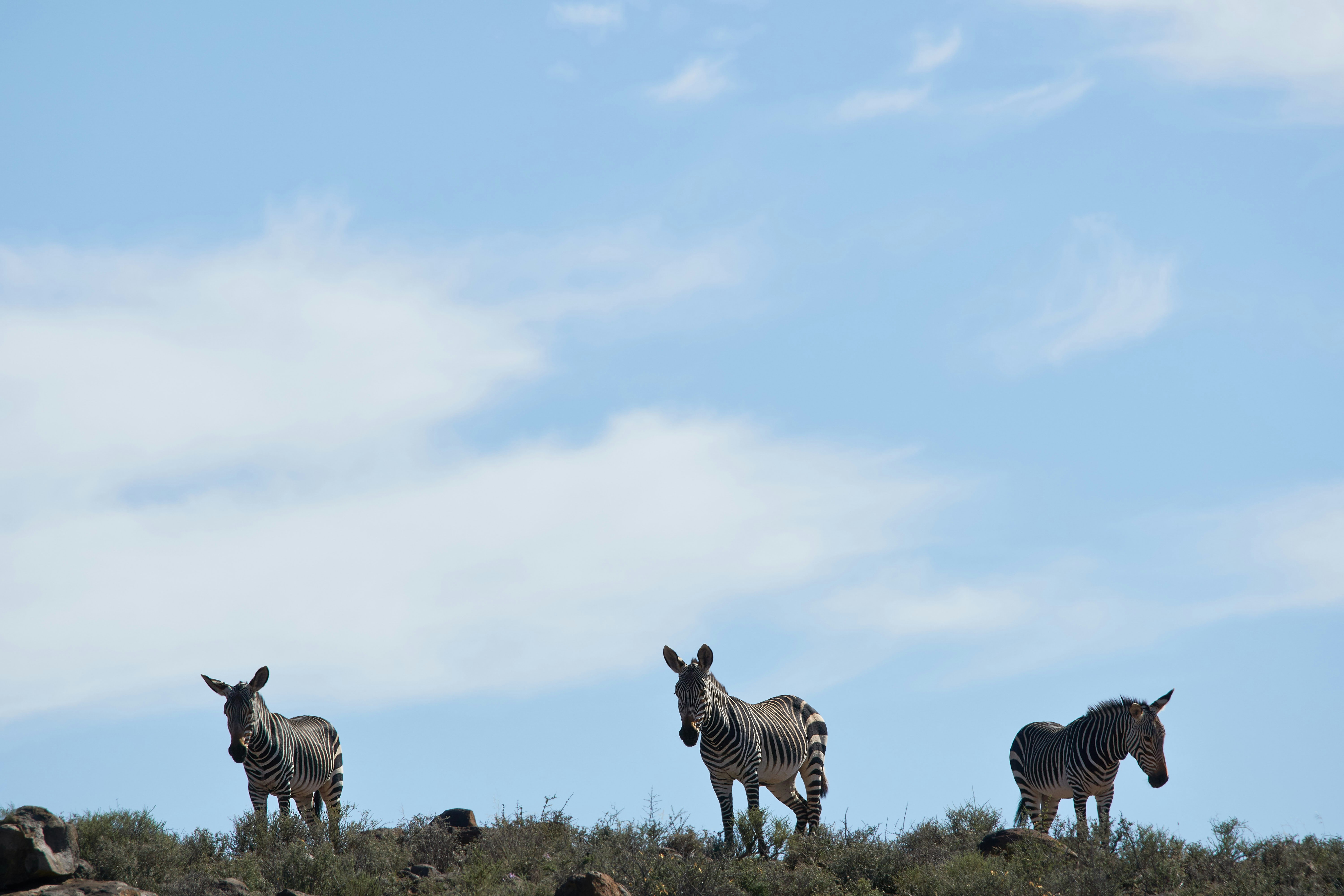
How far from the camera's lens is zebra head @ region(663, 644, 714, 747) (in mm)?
18297

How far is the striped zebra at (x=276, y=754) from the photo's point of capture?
18.5 metres

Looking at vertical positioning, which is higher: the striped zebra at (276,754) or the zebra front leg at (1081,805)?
the striped zebra at (276,754)

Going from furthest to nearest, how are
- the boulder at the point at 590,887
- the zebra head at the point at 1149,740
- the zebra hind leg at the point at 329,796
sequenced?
the zebra hind leg at the point at 329,796 → the zebra head at the point at 1149,740 → the boulder at the point at 590,887

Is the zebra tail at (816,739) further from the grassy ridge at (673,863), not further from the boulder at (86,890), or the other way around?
the boulder at (86,890)

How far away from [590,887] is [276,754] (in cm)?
701

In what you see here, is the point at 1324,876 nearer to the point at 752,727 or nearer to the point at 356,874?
the point at 752,727

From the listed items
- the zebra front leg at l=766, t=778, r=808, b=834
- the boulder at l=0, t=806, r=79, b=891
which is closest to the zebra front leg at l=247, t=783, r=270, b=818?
the boulder at l=0, t=806, r=79, b=891

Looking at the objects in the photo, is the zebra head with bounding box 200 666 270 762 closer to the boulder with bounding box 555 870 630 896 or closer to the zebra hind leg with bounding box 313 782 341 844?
the zebra hind leg with bounding box 313 782 341 844

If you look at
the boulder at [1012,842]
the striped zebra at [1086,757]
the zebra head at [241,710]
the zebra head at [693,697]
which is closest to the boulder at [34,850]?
the zebra head at [241,710]

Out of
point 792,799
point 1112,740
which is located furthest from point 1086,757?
point 792,799

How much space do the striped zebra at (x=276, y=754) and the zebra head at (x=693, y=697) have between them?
16.2 ft

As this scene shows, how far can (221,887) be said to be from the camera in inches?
596

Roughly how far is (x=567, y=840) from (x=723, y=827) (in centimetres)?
220

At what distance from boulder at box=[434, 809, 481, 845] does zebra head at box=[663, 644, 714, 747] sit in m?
3.17
